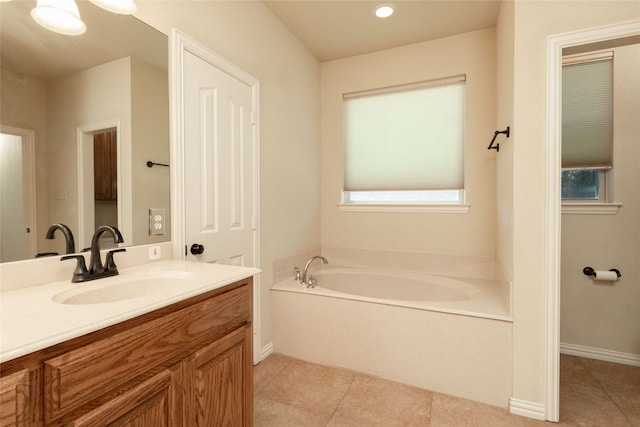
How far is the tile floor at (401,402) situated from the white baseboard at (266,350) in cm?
11

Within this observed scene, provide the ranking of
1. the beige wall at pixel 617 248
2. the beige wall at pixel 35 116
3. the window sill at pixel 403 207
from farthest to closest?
1. the window sill at pixel 403 207
2. the beige wall at pixel 617 248
3. the beige wall at pixel 35 116

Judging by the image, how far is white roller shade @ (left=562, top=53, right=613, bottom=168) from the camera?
7.27ft

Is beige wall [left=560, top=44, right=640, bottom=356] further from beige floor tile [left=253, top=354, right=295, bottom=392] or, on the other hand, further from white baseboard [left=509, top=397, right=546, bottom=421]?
beige floor tile [left=253, top=354, right=295, bottom=392]

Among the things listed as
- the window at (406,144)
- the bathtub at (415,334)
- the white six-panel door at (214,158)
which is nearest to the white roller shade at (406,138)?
the window at (406,144)

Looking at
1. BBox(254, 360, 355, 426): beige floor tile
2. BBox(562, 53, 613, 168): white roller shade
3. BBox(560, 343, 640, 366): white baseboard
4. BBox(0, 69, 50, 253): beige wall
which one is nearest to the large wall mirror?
BBox(0, 69, 50, 253): beige wall

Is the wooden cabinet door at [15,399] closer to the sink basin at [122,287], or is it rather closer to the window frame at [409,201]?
the sink basin at [122,287]

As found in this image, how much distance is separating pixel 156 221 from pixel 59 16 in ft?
2.89

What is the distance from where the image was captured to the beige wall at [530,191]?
1.65 meters

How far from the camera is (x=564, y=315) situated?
7.73 ft

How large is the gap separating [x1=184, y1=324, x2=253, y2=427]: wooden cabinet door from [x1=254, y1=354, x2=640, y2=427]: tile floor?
54 centimetres

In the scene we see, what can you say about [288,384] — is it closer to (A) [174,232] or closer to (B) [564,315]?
(A) [174,232]

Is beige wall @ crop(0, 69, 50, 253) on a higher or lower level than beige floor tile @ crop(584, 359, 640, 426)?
higher

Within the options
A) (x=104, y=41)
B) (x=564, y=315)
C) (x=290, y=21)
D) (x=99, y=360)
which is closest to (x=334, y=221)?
(x=290, y=21)

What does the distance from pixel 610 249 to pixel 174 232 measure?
296 centimetres
